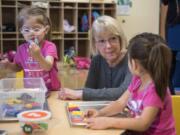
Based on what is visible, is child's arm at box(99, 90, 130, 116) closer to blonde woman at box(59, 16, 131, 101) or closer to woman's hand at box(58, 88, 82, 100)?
blonde woman at box(59, 16, 131, 101)

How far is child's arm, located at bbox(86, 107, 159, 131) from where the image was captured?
1.07m

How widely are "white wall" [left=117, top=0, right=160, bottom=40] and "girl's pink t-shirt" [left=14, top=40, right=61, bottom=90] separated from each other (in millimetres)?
3272

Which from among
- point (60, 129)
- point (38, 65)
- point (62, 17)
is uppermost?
point (62, 17)

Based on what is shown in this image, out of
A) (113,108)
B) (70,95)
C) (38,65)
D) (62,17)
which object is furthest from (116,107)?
(62,17)

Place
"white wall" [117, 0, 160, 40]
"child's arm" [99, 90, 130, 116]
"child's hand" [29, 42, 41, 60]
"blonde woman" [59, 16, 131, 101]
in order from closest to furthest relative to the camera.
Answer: "child's arm" [99, 90, 130, 116] → "child's hand" [29, 42, 41, 60] → "blonde woman" [59, 16, 131, 101] → "white wall" [117, 0, 160, 40]

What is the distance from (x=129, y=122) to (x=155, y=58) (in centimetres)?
26

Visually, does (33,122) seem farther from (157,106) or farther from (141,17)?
(141,17)

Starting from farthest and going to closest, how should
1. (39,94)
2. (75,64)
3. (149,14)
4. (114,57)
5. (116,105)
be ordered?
1. (149,14)
2. (75,64)
3. (114,57)
4. (116,105)
5. (39,94)

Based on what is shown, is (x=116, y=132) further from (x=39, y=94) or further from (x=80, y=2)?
(x=80, y=2)

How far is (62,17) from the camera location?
4.44 metres

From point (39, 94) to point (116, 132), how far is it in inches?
13.1

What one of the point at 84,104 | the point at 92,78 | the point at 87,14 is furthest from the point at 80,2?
the point at 84,104

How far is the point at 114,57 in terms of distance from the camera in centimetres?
158

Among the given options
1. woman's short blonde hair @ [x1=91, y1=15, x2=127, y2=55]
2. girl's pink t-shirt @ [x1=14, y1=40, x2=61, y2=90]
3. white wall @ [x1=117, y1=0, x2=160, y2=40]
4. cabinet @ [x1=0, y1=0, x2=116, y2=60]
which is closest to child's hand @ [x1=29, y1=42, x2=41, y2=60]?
girl's pink t-shirt @ [x1=14, y1=40, x2=61, y2=90]
